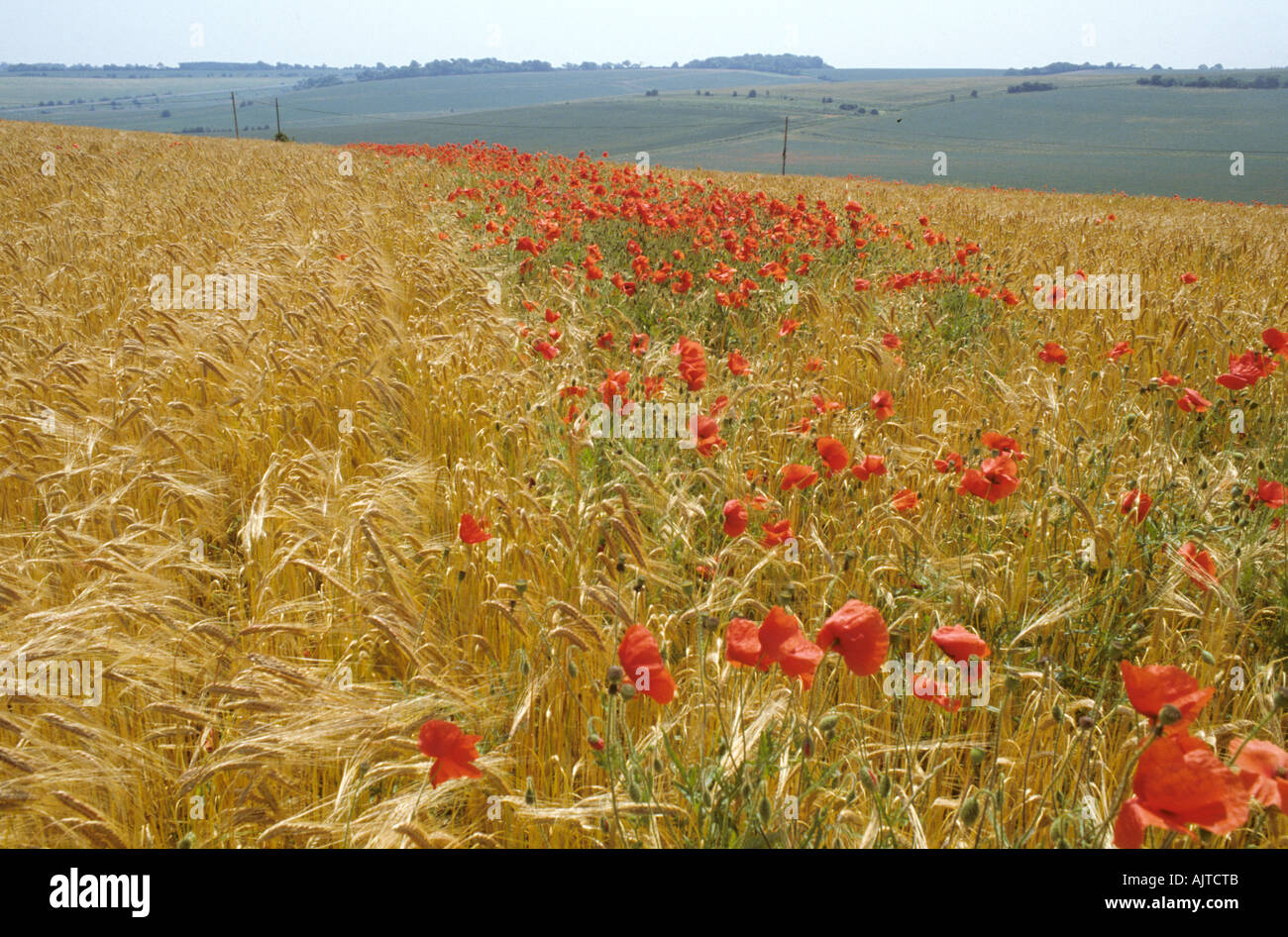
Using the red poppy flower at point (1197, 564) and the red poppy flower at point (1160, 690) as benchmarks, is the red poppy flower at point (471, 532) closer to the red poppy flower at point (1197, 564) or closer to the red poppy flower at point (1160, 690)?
the red poppy flower at point (1160, 690)

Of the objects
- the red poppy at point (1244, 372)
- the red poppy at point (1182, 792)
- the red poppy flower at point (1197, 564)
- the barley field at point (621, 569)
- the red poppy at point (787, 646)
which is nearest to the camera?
the red poppy at point (1182, 792)

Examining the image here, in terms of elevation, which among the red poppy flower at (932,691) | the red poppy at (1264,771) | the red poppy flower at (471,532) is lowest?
the red poppy flower at (932,691)

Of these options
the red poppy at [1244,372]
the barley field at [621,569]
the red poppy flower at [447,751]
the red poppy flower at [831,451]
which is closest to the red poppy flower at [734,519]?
the barley field at [621,569]

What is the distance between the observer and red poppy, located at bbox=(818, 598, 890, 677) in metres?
1.09

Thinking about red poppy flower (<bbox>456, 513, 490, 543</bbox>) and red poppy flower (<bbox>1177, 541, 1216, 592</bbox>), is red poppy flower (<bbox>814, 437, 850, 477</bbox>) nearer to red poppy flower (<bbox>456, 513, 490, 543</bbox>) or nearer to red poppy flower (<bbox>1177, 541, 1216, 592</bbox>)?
red poppy flower (<bbox>1177, 541, 1216, 592</bbox>)

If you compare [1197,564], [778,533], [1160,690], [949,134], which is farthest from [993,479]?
[949,134]

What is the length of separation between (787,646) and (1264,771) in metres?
0.57

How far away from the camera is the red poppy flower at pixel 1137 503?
6.56 ft

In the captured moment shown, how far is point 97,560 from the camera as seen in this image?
1.56 m

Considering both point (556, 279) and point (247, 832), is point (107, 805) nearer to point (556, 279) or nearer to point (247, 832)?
point (247, 832)

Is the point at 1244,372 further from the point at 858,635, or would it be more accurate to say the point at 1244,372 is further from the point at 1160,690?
the point at 858,635

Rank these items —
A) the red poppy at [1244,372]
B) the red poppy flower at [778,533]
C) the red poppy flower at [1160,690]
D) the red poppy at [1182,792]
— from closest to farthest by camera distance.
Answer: the red poppy at [1182,792] < the red poppy flower at [1160,690] < the red poppy flower at [778,533] < the red poppy at [1244,372]

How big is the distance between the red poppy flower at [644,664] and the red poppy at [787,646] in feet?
0.51
